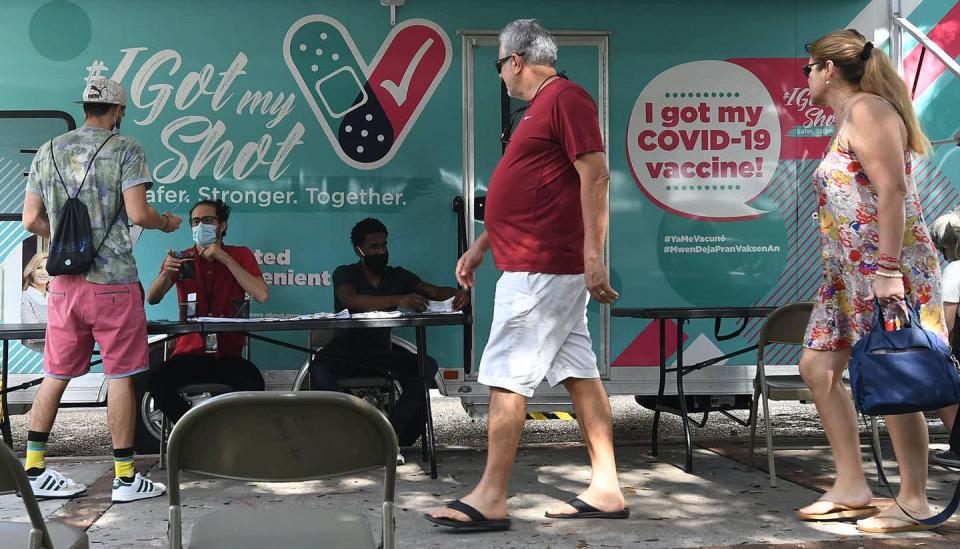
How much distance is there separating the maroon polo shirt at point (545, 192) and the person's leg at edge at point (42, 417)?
206 cm

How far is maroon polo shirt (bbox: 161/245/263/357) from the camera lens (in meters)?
5.21

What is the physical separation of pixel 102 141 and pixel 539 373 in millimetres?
2140

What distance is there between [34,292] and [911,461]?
428 centimetres

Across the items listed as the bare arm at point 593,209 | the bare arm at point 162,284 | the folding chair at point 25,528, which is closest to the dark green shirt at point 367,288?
the bare arm at point 162,284

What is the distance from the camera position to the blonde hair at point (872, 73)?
3590 millimetres

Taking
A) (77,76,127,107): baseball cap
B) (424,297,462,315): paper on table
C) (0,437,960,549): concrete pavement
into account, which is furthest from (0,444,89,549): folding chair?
(424,297,462,315): paper on table

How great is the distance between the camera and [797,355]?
5.54m

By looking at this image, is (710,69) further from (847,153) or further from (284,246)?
(284,246)

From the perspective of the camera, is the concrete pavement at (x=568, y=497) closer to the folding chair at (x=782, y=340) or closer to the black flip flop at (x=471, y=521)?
the black flip flop at (x=471, y=521)

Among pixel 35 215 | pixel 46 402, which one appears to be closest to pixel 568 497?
pixel 46 402

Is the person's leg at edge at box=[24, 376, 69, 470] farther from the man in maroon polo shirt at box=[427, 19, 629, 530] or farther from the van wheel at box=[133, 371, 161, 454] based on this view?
the man in maroon polo shirt at box=[427, 19, 629, 530]

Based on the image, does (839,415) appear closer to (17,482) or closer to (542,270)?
(542,270)

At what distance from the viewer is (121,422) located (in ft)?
14.0

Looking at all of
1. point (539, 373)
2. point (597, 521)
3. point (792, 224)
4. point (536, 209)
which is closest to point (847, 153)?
point (536, 209)
